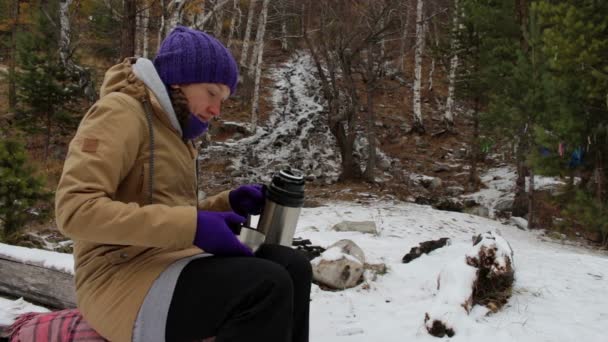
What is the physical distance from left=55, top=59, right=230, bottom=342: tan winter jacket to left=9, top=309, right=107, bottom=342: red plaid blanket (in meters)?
0.16

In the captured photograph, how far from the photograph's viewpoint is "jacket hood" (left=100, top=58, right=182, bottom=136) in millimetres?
1756

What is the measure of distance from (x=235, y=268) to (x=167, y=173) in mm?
486

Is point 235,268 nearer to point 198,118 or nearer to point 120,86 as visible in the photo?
point 198,118

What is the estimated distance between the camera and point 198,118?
192 cm

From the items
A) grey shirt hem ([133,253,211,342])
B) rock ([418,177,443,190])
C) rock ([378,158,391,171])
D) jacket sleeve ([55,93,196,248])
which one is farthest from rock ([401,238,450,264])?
rock ([378,158,391,171])

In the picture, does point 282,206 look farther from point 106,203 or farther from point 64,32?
point 64,32

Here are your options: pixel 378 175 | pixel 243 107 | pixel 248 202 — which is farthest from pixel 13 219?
pixel 243 107

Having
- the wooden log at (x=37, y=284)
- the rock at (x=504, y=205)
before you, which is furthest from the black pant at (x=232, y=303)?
the rock at (x=504, y=205)

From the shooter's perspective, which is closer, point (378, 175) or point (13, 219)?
point (13, 219)

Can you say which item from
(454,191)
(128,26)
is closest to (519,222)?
(454,191)

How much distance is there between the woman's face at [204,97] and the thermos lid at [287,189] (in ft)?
1.38

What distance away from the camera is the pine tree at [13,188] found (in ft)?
16.0

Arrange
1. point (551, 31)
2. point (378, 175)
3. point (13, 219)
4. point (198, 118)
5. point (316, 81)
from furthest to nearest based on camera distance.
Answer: point (316, 81) → point (378, 175) → point (551, 31) → point (13, 219) → point (198, 118)

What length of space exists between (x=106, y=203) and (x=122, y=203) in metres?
0.05
